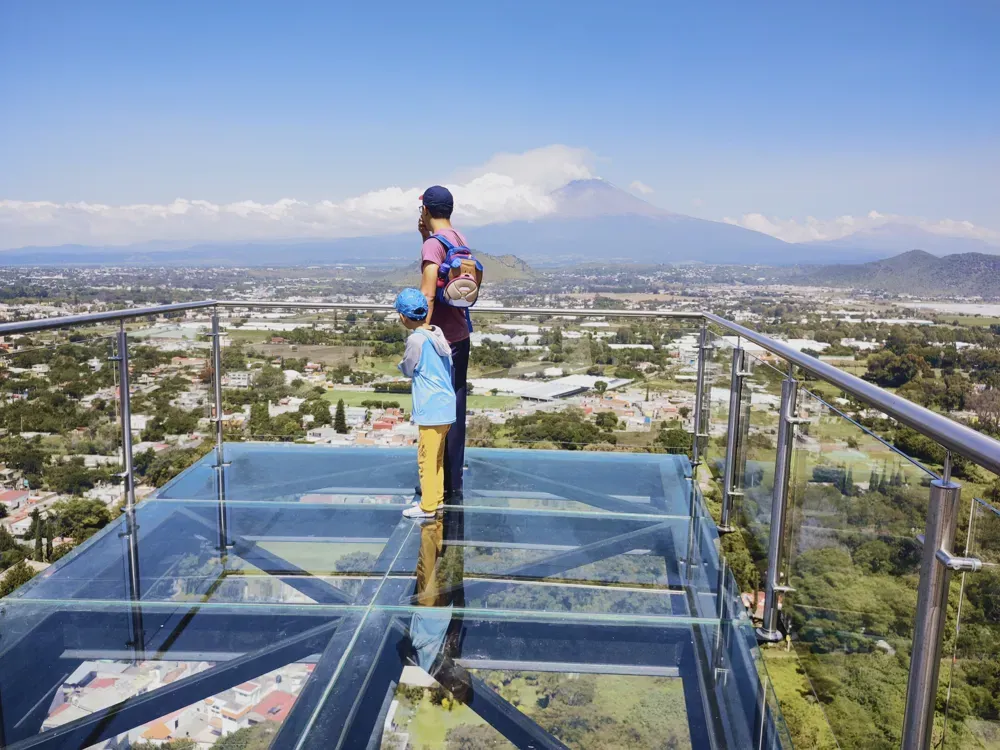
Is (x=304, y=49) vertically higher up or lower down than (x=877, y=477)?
higher up

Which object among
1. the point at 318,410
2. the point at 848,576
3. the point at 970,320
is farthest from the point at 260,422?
the point at 970,320

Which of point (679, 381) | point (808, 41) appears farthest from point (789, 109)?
point (679, 381)

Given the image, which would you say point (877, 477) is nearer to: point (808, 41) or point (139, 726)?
point (139, 726)

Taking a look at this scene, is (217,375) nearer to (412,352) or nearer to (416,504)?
(416,504)

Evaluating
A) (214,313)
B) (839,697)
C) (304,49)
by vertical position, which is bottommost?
(839,697)

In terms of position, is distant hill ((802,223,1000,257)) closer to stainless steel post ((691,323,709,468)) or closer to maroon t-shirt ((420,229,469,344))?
stainless steel post ((691,323,709,468))

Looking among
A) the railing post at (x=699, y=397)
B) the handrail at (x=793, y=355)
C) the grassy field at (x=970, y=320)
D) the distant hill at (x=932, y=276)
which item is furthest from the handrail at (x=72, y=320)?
the distant hill at (x=932, y=276)

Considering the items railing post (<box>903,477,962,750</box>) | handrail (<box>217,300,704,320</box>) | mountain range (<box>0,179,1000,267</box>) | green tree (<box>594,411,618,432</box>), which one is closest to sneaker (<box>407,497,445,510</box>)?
handrail (<box>217,300,704,320</box>)
